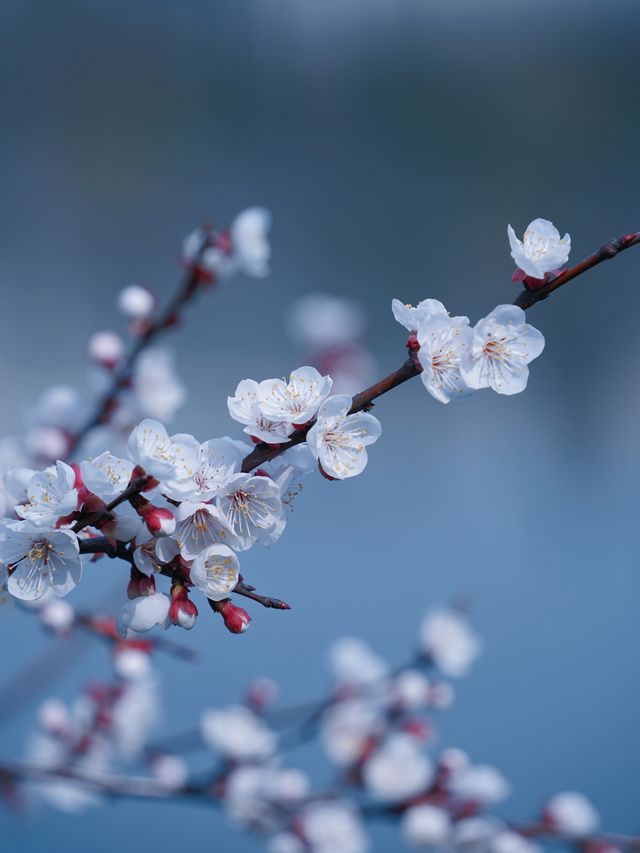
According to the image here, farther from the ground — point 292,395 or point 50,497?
point 292,395

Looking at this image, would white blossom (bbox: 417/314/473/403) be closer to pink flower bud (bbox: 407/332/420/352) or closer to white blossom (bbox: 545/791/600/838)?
pink flower bud (bbox: 407/332/420/352)

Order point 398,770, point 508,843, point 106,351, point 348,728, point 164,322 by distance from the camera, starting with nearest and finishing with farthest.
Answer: point 164,322
point 106,351
point 508,843
point 398,770
point 348,728

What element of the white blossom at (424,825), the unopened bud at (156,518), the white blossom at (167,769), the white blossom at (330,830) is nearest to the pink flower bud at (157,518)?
the unopened bud at (156,518)

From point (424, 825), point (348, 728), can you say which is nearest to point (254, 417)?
point (424, 825)

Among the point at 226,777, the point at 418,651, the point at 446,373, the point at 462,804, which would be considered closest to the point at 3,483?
the point at 446,373

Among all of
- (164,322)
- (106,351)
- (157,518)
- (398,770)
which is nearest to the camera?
(157,518)

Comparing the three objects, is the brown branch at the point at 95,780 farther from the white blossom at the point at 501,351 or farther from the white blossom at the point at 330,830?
the white blossom at the point at 501,351

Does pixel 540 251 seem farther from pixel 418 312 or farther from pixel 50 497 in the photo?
pixel 50 497
